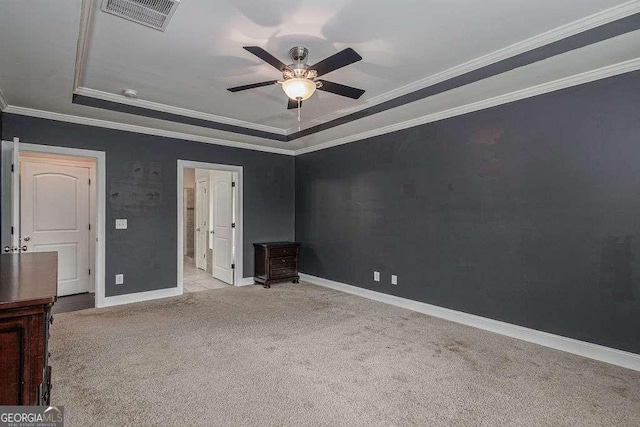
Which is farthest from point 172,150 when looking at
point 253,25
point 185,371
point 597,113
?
point 597,113

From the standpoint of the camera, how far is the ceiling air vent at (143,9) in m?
2.08

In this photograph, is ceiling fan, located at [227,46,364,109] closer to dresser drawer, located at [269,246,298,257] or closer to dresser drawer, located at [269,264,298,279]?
dresser drawer, located at [269,246,298,257]

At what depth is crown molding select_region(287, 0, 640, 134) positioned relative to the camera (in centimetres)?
214

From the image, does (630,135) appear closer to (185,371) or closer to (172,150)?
(185,371)

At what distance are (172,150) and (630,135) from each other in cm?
523

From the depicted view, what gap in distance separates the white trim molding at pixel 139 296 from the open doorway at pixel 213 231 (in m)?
0.44

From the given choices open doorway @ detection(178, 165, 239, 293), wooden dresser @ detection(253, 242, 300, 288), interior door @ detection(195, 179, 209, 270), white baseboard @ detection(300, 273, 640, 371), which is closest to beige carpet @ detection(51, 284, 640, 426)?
white baseboard @ detection(300, 273, 640, 371)

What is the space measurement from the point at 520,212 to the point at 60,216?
601 cm

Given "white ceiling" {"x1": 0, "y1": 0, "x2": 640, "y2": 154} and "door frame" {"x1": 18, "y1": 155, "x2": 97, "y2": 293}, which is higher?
"white ceiling" {"x1": 0, "y1": 0, "x2": 640, "y2": 154}

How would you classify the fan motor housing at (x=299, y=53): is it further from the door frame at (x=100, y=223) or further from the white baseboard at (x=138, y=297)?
the white baseboard at (x=138, y=297)

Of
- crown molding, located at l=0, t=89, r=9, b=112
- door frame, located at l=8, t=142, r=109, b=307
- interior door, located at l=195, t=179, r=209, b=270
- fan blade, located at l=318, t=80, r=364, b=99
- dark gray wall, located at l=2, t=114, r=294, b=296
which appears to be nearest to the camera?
fan blade, located at l=318, t=80, r=364, b=99

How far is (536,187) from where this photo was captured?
3186 millimetres

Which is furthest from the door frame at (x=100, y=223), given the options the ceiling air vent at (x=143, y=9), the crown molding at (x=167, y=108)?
the ceiling air vent at (x=143, y=9)

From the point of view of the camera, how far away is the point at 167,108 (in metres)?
4.11
